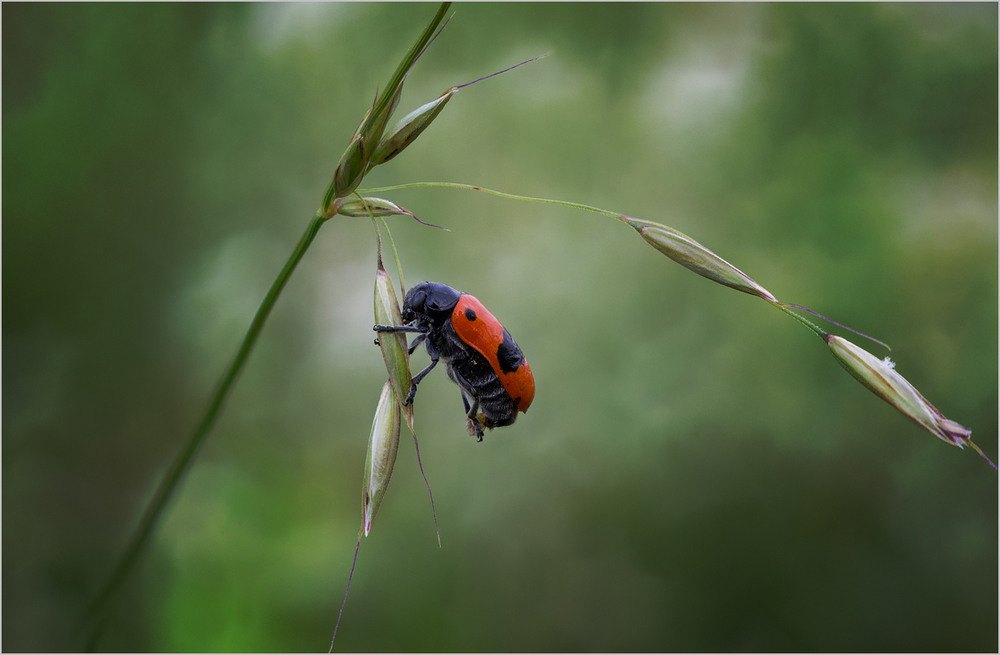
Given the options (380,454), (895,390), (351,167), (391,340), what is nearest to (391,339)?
(391,340)

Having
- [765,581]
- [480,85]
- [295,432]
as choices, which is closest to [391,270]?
[295,432]

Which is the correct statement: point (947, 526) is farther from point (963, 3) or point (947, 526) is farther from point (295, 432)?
point (295, 432)

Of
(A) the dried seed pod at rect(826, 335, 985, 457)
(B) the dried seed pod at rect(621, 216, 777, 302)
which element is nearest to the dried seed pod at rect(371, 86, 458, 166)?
(B) the dried seed pod at rect(621, 216, 777, 302)

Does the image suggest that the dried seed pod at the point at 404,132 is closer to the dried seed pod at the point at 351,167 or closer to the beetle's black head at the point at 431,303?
the dried seed pod at the point at 351,167

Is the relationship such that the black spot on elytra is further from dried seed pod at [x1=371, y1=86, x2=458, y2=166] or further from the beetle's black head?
dried seed pod at [x1=371, y1=86, x2=458, y2=166]

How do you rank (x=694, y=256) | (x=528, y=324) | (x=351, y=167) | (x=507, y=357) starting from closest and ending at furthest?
(x=351, y=167) < (x=694, y=256) < (x=507, y=357) < (x=528, y=324)

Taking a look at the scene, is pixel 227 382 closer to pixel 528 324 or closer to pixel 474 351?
pixel 474 351
